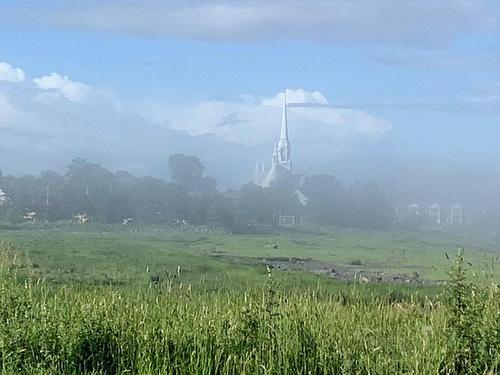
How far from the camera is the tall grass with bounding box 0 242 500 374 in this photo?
8469 millimetres

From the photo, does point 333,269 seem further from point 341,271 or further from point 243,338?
point 243,338

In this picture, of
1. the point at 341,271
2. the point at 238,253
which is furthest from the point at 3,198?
the point at 341,271

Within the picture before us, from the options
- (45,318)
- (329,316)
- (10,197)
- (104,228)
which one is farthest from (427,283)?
(10,197)

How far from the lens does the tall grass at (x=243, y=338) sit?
8.47 metres

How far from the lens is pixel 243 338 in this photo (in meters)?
9.34

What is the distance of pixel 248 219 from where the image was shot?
46312mm

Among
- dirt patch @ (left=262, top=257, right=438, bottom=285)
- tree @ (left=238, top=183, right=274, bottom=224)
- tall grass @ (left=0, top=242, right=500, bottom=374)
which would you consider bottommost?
dirt patch @ (left=262, top=257, right=438, bottom=285)

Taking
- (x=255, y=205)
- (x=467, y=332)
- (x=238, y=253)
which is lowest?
(x=238, y=253)

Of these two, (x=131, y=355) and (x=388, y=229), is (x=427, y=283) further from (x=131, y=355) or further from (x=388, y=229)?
(x=388, y=229)

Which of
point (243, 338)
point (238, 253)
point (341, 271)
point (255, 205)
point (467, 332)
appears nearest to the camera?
point (467, 332)

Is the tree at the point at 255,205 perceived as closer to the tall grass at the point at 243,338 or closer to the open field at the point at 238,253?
the open field at the point at 238,253

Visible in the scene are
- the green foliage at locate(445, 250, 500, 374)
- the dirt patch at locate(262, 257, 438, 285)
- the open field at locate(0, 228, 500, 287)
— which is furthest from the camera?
the dirt patch at locate(262, 257, 438, 285)

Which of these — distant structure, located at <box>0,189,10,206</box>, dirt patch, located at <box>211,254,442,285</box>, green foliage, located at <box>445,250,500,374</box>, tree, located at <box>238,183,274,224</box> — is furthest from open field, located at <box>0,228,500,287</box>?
distant structure, located at <box>0,189,10,206</box>

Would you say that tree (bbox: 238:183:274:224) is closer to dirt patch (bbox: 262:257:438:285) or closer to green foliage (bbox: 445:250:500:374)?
dirt patch (bbox: 262:257:438:285)
